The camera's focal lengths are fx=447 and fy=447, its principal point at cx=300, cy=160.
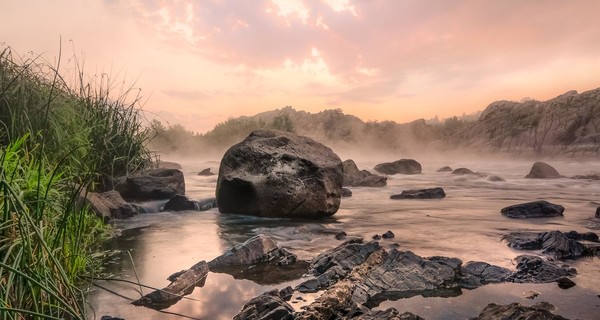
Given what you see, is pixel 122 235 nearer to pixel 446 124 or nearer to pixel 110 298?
pixel 110 298

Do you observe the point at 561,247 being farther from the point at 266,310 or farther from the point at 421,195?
the point at 421,195

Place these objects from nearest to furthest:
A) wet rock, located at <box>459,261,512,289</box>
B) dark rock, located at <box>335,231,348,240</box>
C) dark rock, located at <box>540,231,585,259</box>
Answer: wet rock, located at <box>459,261,512,289</box>, dark rock, located at <box>540,231,585,259</box>, dark rock, located at <box>335,231,348,240</box>

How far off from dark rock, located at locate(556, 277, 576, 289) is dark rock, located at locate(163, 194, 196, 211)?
7.02 meters

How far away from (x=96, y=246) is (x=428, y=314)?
13.2ft

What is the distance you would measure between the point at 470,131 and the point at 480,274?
48.0 meters

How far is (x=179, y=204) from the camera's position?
9336 mm

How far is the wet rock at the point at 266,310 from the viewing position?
3059 mm

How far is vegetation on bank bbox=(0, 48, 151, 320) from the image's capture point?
2318 millimetres

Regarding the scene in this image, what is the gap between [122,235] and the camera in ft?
21.2

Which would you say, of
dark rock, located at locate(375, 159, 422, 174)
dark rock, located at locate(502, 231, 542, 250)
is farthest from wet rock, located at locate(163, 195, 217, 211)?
dark rock, located at locate(375, 159, 422, 174)

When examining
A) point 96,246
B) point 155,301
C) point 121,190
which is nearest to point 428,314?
point 155,301

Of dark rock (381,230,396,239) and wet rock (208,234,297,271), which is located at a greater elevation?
wet rock (208,234,297,271)

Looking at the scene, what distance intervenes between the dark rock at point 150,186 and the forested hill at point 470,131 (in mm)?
16077

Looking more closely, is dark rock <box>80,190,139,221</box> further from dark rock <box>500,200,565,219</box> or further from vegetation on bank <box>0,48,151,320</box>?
dark rock <box>500,200,565,219</box>
